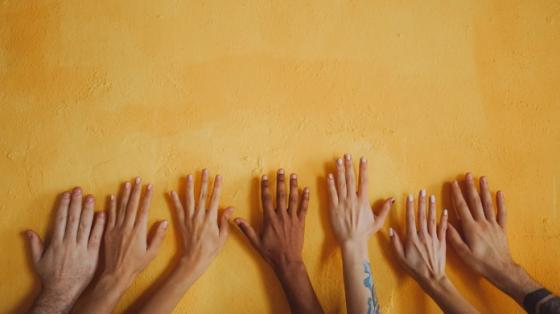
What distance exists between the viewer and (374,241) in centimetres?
133

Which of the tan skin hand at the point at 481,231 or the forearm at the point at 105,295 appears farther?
the tan skin hand at the point at 481,231

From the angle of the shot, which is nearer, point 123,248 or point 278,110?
point 123,248

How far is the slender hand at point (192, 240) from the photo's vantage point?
47.1 inches

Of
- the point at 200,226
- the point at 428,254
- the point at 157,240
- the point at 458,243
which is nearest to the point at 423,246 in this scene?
the point at 428,254

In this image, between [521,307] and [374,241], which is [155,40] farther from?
[521,307]

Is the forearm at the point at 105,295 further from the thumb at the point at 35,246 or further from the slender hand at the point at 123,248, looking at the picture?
the thumb at the point at 35,246

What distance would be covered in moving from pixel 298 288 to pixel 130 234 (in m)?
0.59

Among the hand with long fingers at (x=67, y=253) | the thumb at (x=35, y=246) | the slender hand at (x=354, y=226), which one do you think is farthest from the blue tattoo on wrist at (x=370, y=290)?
the thumb at (x=35, y=246)

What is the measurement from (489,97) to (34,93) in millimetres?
1670

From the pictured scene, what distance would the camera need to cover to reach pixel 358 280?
4.01ft

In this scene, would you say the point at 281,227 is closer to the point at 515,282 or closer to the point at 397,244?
the point at 397,244

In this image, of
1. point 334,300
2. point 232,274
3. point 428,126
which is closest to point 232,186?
point 232,274

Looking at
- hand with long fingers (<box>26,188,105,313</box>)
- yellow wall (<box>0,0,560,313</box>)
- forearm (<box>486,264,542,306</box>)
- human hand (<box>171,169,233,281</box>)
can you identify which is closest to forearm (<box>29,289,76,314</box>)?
hand with long fingers (<box>26,188,105,313</box>)

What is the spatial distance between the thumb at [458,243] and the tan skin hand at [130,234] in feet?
3.33
